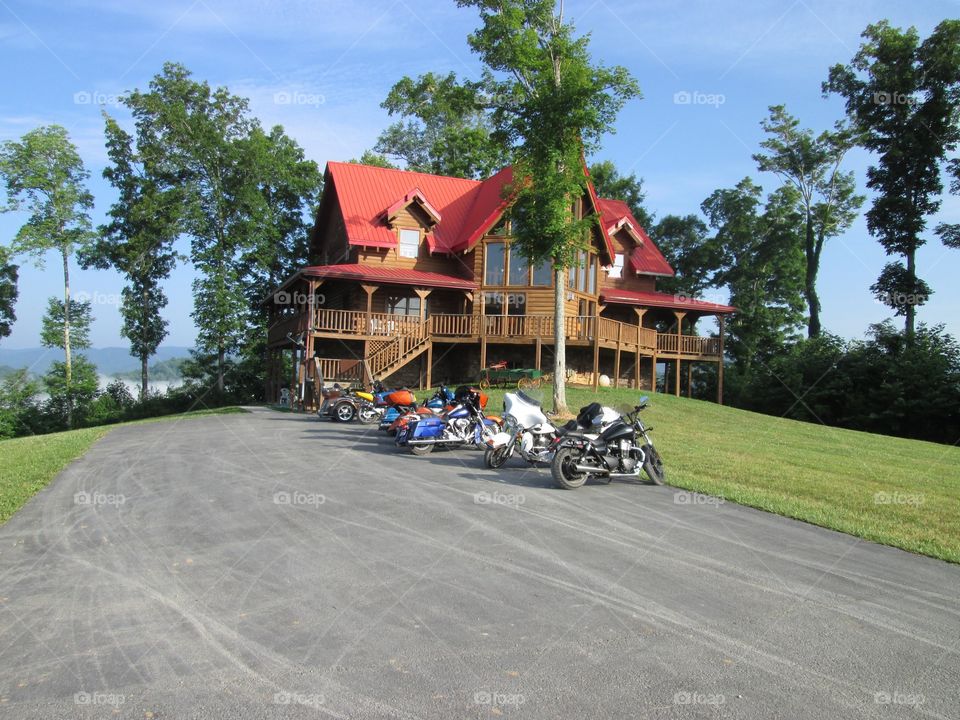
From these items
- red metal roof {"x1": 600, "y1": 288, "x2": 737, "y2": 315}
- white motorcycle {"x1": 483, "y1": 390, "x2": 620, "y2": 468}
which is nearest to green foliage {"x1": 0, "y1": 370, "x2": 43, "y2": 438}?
red metal roof {"x1": 600, "y1": 288, "x2": 737, "y2": 315}

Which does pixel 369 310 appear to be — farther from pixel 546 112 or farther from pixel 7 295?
pixel 7 295

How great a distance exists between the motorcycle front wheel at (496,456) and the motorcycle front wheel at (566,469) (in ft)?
5.31

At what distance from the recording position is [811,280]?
4353 centimetres

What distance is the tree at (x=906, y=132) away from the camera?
35188 mm

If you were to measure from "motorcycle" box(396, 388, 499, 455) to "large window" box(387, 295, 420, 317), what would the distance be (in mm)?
17040

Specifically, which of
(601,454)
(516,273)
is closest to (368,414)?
(601,454)

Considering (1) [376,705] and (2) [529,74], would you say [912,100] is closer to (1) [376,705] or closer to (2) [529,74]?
(2) [529,74]

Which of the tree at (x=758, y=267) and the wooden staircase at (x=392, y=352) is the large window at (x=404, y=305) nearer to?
the wooden staircase at (x=392, y=352)

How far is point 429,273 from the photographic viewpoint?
30062mm

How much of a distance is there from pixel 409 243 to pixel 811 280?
26393mm

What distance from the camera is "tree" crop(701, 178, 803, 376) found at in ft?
144

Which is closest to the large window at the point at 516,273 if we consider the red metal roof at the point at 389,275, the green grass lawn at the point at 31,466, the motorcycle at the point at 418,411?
the red metal roof at the point at 389,275

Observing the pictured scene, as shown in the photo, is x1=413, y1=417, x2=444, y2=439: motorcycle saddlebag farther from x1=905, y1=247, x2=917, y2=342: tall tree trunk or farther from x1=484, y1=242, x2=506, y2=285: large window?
x1=905, y1=247, x2=917, y2=342: tall tree trunk

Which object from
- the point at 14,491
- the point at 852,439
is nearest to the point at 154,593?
the point at 14,491
